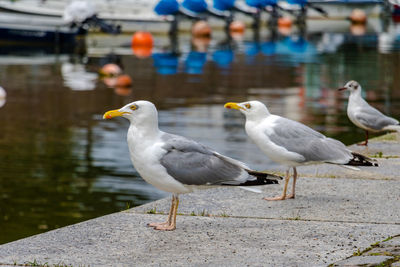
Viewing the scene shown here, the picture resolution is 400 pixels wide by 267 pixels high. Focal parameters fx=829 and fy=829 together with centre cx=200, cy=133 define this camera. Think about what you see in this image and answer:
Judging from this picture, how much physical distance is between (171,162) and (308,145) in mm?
1791

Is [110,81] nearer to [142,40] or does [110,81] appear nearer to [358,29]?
[142,40]

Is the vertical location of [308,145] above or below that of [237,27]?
above

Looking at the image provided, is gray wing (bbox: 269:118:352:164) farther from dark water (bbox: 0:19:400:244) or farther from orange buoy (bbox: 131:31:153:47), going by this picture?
orange buoy (bbox: 131:31:153:47)

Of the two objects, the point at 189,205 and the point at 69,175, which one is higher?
the point at 189,205

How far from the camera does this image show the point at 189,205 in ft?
25.9

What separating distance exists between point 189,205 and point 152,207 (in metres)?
0.35

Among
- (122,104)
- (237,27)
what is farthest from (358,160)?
(237,27)

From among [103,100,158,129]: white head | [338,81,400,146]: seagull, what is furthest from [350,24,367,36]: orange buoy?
[103,100,158,129]: white head

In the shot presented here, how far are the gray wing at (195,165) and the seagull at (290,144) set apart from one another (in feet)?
3.30

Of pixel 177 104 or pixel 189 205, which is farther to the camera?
pixel 177 104

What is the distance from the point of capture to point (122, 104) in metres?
22.3

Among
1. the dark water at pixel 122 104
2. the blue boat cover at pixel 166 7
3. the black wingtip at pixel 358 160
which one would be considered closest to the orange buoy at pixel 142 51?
the dark water at pixel 122 104

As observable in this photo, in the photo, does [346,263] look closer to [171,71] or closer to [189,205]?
[189,205]

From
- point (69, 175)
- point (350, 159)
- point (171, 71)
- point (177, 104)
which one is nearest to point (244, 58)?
point (171, 71)
